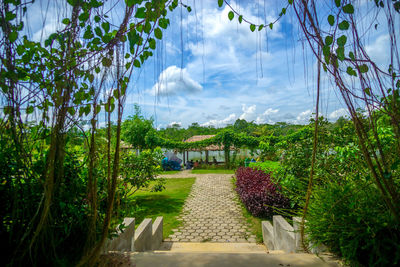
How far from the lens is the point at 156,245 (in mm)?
4145

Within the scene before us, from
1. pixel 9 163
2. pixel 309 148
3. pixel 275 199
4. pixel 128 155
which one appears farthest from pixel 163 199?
pixel 9 163

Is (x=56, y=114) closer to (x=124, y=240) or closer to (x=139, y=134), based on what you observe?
(x=124, y=240)

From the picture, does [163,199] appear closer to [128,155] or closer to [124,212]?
[128,155]

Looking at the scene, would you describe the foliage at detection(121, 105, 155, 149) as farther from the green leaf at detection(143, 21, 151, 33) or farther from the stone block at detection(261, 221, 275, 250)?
the green leaf at detection(143, 21, 151, 33)

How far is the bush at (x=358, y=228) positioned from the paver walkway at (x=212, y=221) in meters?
2.82

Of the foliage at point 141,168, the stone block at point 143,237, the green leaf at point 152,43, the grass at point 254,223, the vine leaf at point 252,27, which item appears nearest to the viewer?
the green leaf at point 152,43

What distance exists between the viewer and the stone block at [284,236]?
2.84 metres

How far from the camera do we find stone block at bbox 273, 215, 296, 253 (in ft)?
9.32

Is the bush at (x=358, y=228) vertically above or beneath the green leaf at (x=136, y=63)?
beneath

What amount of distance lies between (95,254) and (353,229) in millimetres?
1811

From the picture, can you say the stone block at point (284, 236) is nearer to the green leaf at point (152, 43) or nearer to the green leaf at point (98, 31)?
the green leaf at point (152, 43)

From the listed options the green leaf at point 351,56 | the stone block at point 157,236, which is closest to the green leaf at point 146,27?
the green leaf at point 351,56

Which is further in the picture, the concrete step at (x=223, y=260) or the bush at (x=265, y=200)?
the bush at (x=265, y=200)

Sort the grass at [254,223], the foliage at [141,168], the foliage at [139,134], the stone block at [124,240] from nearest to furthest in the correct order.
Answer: the stone block at [124,240], the grass at [254,223], the foliage at [141,168], the foliage at [139,134]
